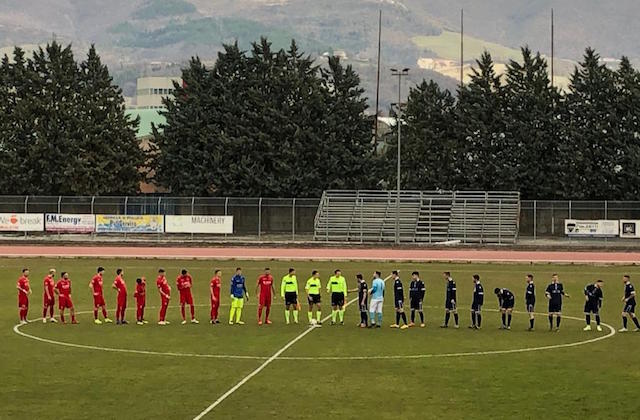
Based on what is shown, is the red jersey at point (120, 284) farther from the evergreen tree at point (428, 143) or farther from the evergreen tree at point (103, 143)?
the evergreen tree at point (428, 143)

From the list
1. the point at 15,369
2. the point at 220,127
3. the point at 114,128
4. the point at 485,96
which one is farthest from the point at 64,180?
the point at 15,369

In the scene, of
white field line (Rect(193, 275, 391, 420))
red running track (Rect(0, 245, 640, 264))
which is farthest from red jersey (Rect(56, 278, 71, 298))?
red running track (Rect(0, 245, 640, 264))

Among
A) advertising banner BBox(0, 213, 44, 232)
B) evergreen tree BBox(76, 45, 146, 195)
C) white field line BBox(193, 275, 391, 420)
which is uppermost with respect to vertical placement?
evergreen tree BBox(76, 45, 146, 195)

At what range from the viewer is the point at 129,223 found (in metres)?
75.5

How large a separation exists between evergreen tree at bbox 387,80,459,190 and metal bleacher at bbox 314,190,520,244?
808cm

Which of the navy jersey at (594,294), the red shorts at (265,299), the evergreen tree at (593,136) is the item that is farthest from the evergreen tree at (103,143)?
the navy jersey at (594,294)

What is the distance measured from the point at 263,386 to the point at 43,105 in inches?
2803

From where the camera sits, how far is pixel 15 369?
26344 millimetres

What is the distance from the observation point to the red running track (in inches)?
2477

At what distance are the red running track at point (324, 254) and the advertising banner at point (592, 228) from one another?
6.07 metres

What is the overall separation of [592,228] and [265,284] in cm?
4452

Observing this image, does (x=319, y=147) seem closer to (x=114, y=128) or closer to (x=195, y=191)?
(x=195, y=191)

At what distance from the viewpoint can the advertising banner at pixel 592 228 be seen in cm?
7344

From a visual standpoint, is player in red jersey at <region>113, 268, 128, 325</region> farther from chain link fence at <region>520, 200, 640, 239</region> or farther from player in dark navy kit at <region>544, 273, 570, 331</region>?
chain link fence at <region>520, 200, 640, 239</region>
